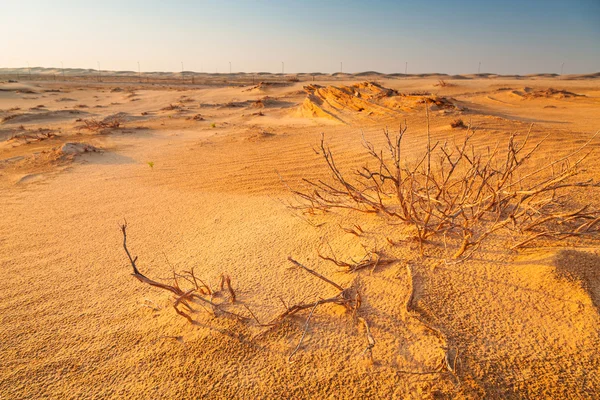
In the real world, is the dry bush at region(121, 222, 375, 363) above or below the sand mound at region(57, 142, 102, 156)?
below

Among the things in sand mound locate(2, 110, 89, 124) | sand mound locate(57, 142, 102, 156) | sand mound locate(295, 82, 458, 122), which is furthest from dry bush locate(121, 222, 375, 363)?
sand mound locate(2, 110, 89, 124)

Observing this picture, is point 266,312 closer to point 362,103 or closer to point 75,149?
point 75,149

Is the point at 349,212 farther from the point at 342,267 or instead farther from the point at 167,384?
the point at 167,384

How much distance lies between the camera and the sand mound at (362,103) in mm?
7301

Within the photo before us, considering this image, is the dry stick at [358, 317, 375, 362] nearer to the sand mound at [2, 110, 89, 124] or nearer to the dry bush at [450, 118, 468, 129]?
the dry bush at [450, 118, 468, 129]

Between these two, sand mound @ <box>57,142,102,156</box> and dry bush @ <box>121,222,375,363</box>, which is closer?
dry bush @ <box>121,222,375,363</box>

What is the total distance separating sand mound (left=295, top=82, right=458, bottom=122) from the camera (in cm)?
730

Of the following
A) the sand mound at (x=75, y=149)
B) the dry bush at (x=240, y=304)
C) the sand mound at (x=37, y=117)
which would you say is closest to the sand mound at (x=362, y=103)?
the sand mound at (x=75, y=149)

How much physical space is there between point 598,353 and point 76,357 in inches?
78.6

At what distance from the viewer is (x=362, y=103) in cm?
823

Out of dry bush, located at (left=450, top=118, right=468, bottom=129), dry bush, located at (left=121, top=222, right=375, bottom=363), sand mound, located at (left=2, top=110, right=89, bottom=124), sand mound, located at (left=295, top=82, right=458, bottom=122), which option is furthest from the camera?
sand mound, located at (left=2, top=110, right=89, bottom=124)

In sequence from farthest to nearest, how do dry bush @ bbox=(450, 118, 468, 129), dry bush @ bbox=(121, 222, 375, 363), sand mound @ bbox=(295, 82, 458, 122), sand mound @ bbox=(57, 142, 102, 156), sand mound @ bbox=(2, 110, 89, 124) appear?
sand mound @ bbox=(2, 110, 89, 124)
sand mound @ bbox=(295, 82, 458, 122)
dry bush @ bbox=(450, 118, 468, 129)
sand mound @ bbox=(57, 142, 102, 156)
dry bush @ bbox=(121, 222, 375, 363)

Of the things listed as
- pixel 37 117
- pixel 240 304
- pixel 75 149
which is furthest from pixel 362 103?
pixel 37 117

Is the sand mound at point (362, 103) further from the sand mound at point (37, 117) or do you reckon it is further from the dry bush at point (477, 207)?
the sand mound at point (37, 117)
